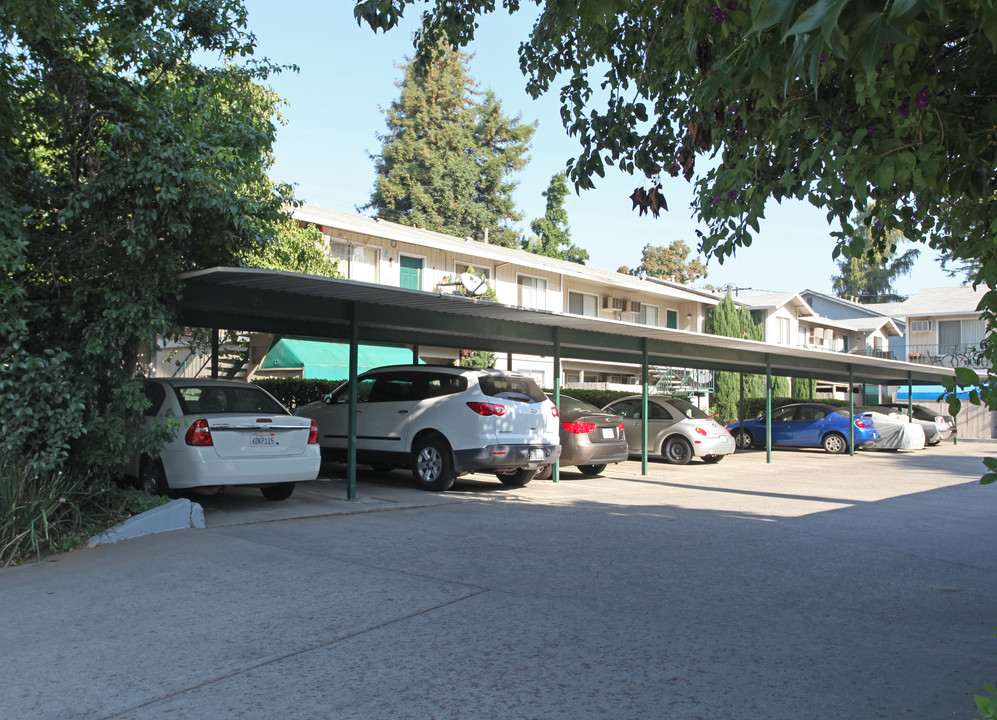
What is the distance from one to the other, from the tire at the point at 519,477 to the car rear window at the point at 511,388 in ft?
4.70

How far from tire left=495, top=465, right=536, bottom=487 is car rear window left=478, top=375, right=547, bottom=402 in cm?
143

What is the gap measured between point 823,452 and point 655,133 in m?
21.8

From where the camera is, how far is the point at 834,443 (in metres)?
25.7

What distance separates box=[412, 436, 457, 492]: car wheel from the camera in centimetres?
1264

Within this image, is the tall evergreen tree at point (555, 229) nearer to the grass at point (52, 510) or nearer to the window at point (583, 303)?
the window at point (583, 303)

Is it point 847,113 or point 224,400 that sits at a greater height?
point 847,113

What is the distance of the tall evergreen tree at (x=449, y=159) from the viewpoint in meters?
44.1

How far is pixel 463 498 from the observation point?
1223 centimetres

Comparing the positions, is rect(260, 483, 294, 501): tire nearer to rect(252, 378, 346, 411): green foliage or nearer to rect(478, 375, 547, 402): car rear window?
rect(478, 375, 547, 402): car rear window

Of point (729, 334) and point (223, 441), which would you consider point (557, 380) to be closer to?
point (223, 441)

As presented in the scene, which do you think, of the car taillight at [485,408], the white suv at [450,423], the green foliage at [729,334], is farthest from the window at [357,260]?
the green foliage at [729,334]

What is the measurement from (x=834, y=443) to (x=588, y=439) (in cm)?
1340

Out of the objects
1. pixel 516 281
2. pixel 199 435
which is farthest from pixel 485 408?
pixel 516 281

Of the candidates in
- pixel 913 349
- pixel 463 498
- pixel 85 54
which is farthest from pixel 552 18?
pixel 913 349
